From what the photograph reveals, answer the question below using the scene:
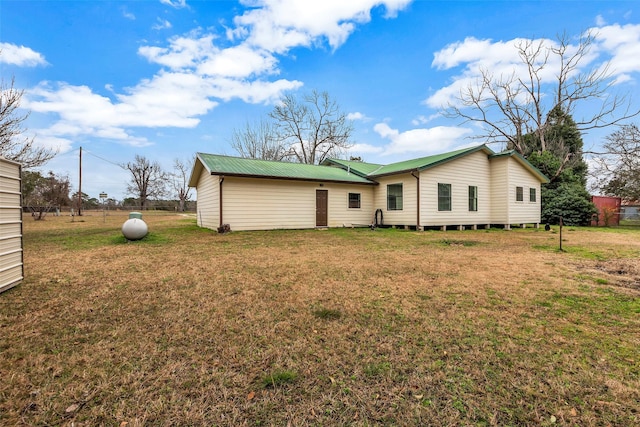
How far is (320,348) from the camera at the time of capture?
2.51 metres

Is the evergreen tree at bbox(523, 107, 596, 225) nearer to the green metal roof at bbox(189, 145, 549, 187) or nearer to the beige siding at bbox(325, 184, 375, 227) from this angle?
the green metal roof at bbox(189, 145, 549, 187)

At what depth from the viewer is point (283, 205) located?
43.5 feet

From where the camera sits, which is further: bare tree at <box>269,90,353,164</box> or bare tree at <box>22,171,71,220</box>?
bare tree at <box>269,90,353,164</box>

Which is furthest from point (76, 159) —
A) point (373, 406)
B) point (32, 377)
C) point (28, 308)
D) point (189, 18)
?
point (373, 406)

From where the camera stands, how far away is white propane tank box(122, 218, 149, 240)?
8789mm

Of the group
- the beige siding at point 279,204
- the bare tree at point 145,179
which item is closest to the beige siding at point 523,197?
the beige siding at point 279,204

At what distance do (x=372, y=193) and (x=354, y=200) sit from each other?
4.26 feet

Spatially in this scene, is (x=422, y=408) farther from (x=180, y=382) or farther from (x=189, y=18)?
(x=189, y=18)

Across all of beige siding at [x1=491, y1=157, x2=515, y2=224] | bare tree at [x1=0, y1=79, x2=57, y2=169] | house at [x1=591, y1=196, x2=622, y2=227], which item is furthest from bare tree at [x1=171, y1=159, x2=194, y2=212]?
house at [x1=591, y1=196, x2=622, y2=227]

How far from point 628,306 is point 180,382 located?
5.09m

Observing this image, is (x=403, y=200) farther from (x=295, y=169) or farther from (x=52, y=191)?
(x=52, y=191)

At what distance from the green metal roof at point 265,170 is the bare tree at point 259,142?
14487 millimetres

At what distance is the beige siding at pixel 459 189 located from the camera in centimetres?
1344

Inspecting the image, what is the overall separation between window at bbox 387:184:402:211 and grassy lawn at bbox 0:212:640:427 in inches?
367
